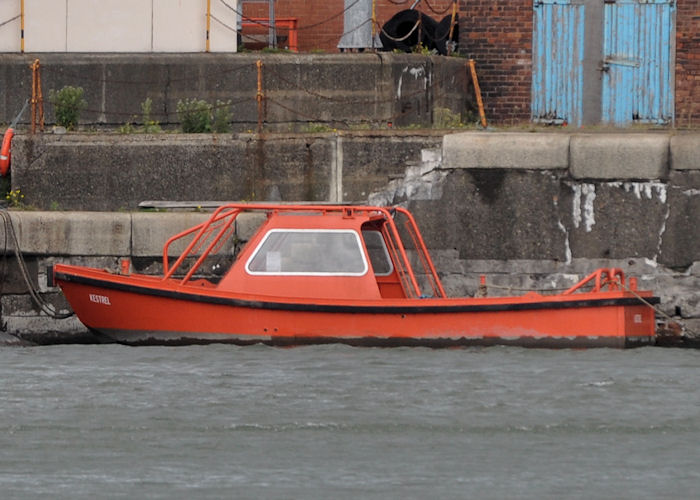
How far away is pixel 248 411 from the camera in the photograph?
45.1ft

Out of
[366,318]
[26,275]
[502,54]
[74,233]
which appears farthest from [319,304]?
[502,54]

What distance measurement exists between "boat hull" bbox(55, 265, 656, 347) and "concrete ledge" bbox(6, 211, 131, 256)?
1117 mm

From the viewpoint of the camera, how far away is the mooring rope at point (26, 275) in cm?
1802

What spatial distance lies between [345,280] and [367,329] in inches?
20.8

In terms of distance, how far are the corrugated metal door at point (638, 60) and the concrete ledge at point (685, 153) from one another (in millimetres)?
4207

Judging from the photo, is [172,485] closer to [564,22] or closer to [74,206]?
[74,206]

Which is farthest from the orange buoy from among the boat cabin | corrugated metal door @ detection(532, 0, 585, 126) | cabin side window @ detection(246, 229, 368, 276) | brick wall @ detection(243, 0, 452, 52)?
corrugated metal door @ detection(532, 0, 585, 126)

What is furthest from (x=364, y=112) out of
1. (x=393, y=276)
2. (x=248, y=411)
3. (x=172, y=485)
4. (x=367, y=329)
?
(x=172, y=485)

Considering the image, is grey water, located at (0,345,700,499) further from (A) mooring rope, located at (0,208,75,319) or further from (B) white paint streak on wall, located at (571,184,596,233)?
(B) white paint streak on wall, located at (571,184,596,233)

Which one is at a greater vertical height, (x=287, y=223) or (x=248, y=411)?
(x=287, y=223)

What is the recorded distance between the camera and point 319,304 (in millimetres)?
16609

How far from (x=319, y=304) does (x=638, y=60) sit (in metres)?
7.31

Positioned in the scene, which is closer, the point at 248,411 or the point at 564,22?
the point at 248,411

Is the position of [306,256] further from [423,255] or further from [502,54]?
[502,54]
